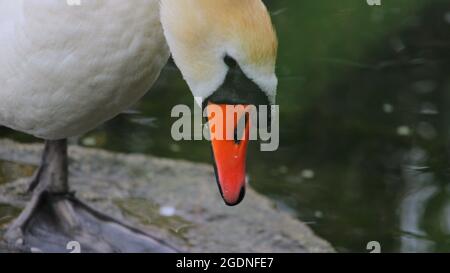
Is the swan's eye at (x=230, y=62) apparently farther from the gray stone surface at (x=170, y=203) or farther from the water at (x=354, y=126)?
the water at (x=354, y=126)

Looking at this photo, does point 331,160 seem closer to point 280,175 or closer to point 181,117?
point 280,175

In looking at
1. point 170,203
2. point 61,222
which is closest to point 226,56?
point 61,222

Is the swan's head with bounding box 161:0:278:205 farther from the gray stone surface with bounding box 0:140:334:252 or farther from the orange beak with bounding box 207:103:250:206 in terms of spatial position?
the gray stone surface with bounding box 0:140:334:252

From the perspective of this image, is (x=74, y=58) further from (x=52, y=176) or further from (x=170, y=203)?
(x=170, y=203)

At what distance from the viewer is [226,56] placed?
2.10 meters

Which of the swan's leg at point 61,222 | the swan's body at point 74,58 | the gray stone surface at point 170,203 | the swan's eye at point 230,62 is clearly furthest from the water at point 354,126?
the swan's eye at point 230,62

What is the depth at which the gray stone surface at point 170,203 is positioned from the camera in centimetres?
335

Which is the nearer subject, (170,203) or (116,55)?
(116,55)

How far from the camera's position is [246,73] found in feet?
6.81

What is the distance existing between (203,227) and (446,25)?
2.26 m

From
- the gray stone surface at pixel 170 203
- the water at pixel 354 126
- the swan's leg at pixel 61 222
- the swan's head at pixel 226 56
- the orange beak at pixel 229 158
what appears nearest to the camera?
the swan's head at pixel 226 56

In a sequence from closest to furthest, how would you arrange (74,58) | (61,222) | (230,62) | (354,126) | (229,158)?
1. (230,62)
2. (229,158)
3. (74,58)
4. (61,222)
5. (354,126)

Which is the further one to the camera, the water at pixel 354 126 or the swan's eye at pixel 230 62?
the water at pixel 354 126

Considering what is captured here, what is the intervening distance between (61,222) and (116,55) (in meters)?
0.98
